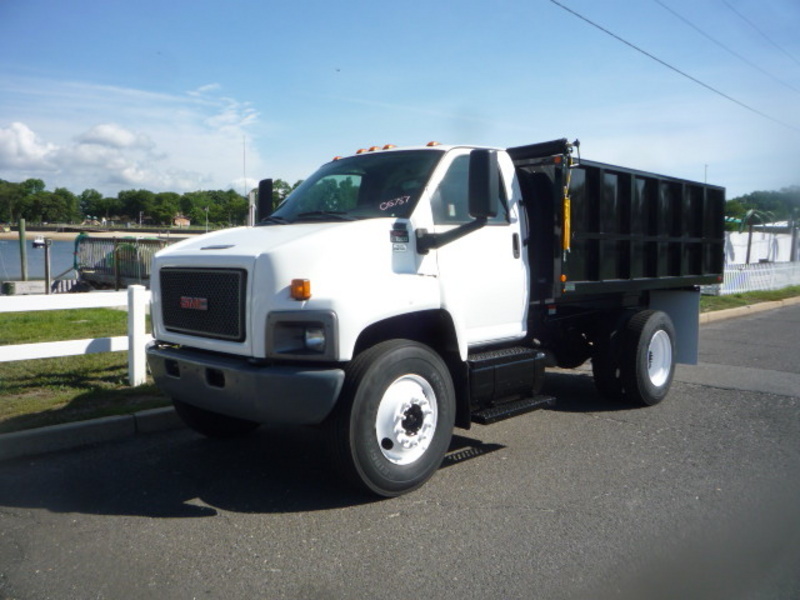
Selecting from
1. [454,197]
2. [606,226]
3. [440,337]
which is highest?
[454,197]

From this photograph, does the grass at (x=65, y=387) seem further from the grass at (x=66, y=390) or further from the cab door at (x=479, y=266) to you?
the cab door at (x=479, y=266)

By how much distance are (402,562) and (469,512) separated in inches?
32.8

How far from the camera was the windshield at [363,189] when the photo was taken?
207 inches

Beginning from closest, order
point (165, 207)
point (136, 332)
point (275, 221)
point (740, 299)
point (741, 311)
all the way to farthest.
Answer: point (275, 221) → point (136, 332) → point (741, 311) → point (740, 299) → point (165, 207)

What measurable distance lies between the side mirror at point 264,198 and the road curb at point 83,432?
2.03 m

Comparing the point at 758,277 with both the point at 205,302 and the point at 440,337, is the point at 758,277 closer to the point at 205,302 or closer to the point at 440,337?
the point at 440,337

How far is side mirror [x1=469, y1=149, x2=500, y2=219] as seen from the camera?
16.1ft

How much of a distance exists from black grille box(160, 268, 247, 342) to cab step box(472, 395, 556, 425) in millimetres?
1888

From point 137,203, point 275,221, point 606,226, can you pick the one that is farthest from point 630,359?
point 137,203

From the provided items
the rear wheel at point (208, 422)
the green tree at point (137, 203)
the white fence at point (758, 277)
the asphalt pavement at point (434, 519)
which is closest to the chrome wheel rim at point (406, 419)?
the asphalt pavement at point (434, 519)

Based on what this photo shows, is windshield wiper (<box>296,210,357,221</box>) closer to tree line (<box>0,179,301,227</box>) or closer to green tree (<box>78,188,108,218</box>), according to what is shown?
tree line (<box>0,179,301,227</box>)

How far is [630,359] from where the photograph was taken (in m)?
7.16

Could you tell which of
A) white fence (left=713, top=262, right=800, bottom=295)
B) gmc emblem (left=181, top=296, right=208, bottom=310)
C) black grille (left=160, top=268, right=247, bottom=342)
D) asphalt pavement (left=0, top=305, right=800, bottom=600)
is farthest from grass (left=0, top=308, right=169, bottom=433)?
white fence (left=713, top=262, right=800, bottom=295)

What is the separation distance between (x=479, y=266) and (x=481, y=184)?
788 mm
